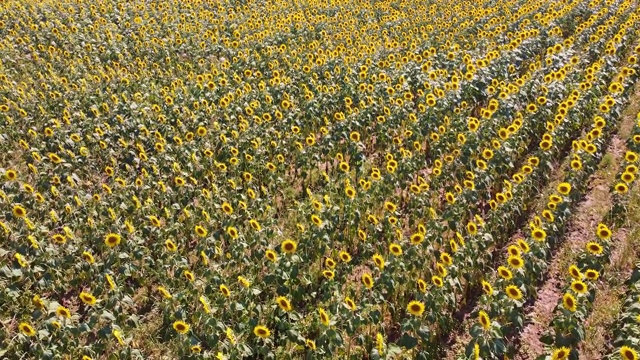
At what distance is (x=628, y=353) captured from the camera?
177 inches

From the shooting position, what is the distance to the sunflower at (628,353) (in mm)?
4453

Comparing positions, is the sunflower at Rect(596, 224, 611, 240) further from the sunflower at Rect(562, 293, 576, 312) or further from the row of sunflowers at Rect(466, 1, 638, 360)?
the sunflower at Rect(562, 293, 576, 312)

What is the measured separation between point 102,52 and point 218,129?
247 inches

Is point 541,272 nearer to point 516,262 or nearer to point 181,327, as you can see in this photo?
point 516,262

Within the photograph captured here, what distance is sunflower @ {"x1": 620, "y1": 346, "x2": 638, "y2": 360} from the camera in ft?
14.6

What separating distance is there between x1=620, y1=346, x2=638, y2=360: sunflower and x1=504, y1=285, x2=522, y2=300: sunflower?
39.1 inches

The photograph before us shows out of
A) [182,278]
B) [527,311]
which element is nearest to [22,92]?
[182,278]

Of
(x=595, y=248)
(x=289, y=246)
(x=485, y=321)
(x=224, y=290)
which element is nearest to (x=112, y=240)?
(x=224, y=290)

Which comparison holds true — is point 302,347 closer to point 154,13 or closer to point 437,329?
point 437,329

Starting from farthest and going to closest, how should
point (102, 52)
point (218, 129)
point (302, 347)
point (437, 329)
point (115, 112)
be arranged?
point (102, 52) → point (115, 112) → point (218, 129) → point (437, 329) → point (302, 347)

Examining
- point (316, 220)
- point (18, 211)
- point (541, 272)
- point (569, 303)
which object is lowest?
point (541, 272)

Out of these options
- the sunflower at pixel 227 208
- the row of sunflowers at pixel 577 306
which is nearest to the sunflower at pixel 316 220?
the sunflower at pixel 227 208

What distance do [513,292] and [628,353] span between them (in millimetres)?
1112

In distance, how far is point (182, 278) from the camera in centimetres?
591
